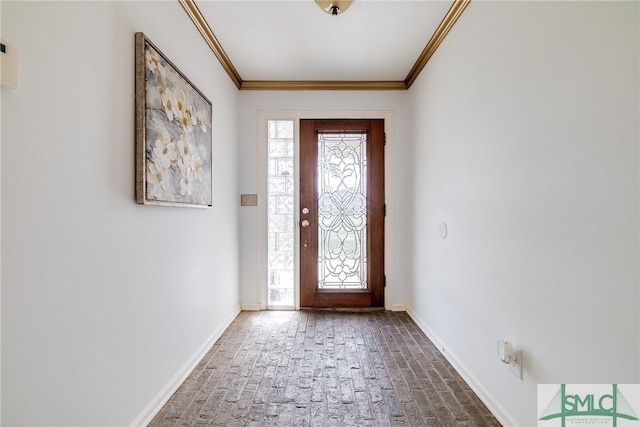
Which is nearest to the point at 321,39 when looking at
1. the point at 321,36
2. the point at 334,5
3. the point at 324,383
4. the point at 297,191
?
the point at 321,36

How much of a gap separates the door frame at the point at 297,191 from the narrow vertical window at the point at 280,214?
0.05 meters

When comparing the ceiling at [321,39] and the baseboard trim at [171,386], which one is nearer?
the baseboard trim at [171,386]

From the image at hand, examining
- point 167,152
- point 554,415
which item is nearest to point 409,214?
point 554,415

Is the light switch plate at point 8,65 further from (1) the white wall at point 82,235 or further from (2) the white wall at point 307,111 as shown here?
(2) the white wall at point 307,111

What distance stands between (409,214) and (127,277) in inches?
102

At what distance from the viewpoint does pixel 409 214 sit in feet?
10.7

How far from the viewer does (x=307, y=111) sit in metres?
3.27

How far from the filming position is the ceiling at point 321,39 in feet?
6.79

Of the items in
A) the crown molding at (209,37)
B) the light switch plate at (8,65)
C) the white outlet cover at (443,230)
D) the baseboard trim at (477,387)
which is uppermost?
the crown molding at (209,37)

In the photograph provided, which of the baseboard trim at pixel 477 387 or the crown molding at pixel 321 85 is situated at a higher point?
the crown molding at pixel 321 85

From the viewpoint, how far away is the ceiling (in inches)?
81.5

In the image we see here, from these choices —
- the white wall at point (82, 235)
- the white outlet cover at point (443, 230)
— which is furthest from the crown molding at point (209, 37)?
the white outlet cover at point (443, 230)

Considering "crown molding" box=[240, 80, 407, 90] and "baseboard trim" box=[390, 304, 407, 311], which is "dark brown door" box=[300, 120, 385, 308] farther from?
"crown molding" box=[240, 80, 407, 90]

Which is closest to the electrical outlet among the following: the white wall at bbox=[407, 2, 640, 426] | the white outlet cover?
the white wall at bbox=[407, 2, 640, 426]
